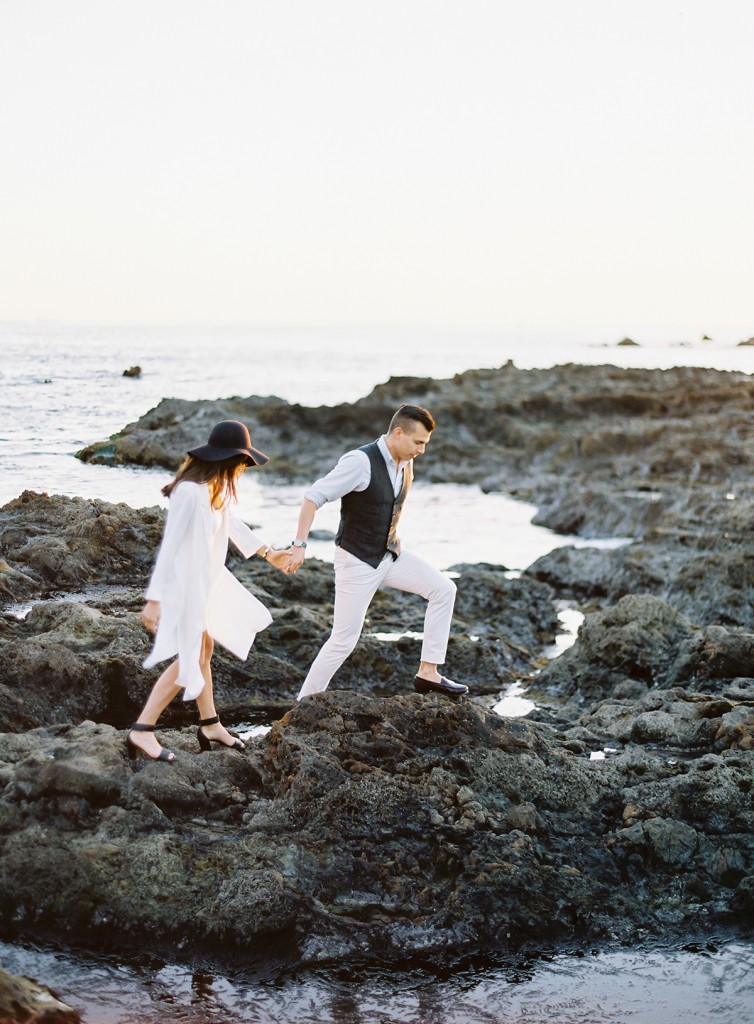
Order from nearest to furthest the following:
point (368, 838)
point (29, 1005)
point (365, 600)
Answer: point (29, 1005)
point (368, 838)
point (365, 600)

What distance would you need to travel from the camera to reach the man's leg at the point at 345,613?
6.15 m

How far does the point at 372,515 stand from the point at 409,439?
478 mm

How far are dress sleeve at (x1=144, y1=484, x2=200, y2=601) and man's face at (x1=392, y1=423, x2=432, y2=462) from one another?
125cm

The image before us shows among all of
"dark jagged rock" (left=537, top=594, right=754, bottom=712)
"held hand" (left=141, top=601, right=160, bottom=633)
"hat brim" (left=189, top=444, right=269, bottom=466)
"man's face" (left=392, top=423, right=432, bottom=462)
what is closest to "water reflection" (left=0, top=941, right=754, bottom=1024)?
"held hand" (left=141, top=601, right=160, bottom=633)

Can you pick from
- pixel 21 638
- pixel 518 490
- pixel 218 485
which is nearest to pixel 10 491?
pixel 21 638

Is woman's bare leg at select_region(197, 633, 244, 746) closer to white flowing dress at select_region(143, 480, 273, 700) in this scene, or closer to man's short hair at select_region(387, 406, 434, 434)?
white flowing dress at select_region(143, 480, 273, 700)

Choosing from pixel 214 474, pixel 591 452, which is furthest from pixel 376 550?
pixel 591 452

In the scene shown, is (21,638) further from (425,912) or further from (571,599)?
(571,599)

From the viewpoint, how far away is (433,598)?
6348 millimetres

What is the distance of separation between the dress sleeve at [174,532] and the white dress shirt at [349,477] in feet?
2.21

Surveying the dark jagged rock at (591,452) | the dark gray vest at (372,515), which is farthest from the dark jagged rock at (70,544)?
the dark jagged rock at (591,452)

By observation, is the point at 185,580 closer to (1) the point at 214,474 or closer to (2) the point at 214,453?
(1) the point at 214,474

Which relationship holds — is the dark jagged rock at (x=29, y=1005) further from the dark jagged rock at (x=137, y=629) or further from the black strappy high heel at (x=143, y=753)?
the dark jagged rock at (x=137, y=629)

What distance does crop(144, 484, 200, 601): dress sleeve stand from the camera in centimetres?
540
